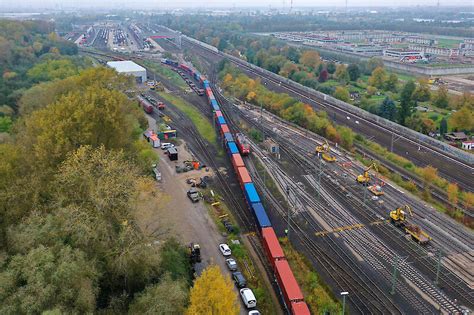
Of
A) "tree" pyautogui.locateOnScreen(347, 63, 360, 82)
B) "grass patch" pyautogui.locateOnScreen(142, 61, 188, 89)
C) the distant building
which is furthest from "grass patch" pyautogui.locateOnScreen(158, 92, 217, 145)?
"tree" pyautogui.locateOnScreen(347, 63, 360, 82)

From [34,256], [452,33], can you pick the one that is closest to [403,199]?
[34,256]

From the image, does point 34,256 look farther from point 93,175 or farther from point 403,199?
point 403,199

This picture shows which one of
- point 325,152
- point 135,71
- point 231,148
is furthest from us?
point 135,71

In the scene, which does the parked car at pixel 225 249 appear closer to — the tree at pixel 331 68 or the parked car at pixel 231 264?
the parked car at pixel 231 264

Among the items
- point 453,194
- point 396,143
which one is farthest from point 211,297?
point 396,143

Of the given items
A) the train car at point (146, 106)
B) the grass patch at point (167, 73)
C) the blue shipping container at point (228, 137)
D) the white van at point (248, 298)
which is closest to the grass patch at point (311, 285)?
the white van at point (248, 298)

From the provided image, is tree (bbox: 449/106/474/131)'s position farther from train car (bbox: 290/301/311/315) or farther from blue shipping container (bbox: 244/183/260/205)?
train car (bbox: 290/301/311/315)

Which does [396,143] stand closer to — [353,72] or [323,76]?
[323,76]
